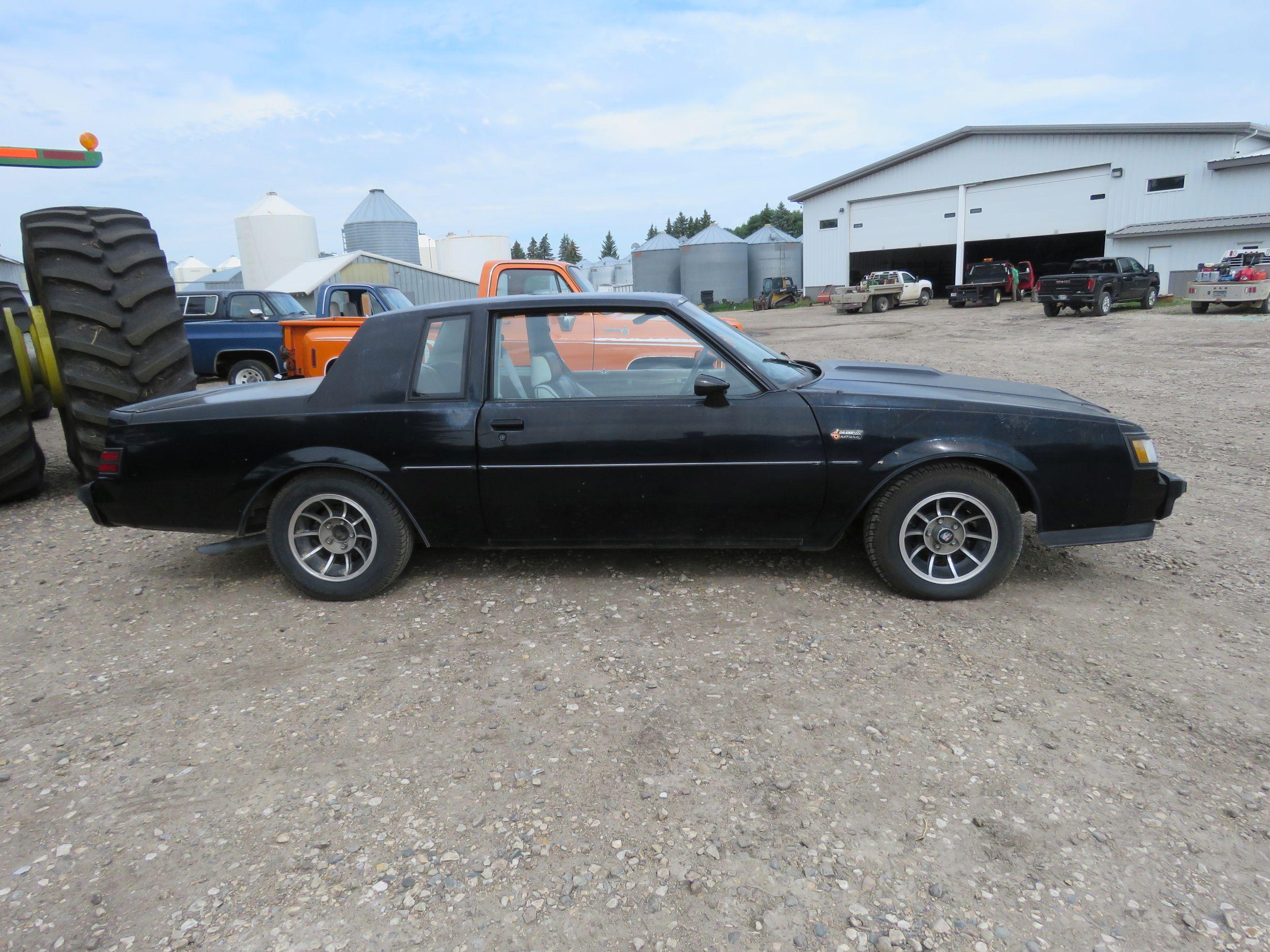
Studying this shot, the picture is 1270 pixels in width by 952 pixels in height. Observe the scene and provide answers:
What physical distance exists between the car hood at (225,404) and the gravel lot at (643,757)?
1005mm

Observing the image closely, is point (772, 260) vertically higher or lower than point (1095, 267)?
higher

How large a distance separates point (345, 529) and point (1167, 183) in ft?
116

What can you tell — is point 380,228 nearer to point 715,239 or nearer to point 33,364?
point 715,239

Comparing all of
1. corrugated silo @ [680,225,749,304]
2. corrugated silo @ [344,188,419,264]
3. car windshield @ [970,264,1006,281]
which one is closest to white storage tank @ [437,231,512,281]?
corrugated silo @ [344,188,419,264]

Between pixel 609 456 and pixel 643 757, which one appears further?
pixel 609 456

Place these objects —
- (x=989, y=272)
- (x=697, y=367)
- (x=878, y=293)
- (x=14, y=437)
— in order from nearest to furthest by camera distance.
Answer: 1. (x=697, y=367)
2. (x=14, y=437)
3. (x=989, y=272)
4. (x=878, y=293)

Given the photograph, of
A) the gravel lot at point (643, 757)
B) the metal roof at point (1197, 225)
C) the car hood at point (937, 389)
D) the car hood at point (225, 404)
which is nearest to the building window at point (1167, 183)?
the metal roof at point (1197, 225)

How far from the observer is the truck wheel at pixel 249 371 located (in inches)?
493

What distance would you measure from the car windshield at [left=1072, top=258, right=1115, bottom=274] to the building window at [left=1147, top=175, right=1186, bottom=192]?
25.9ft

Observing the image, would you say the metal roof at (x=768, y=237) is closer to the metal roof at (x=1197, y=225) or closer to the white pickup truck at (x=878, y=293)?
the white pickup truck at (x=878, y=293)

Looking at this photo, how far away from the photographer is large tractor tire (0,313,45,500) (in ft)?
19.3

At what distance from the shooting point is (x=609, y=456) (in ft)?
13.0

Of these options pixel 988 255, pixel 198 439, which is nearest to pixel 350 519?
pixel 198 439

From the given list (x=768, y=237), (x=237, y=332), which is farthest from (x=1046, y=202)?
(x=237, y=332)
